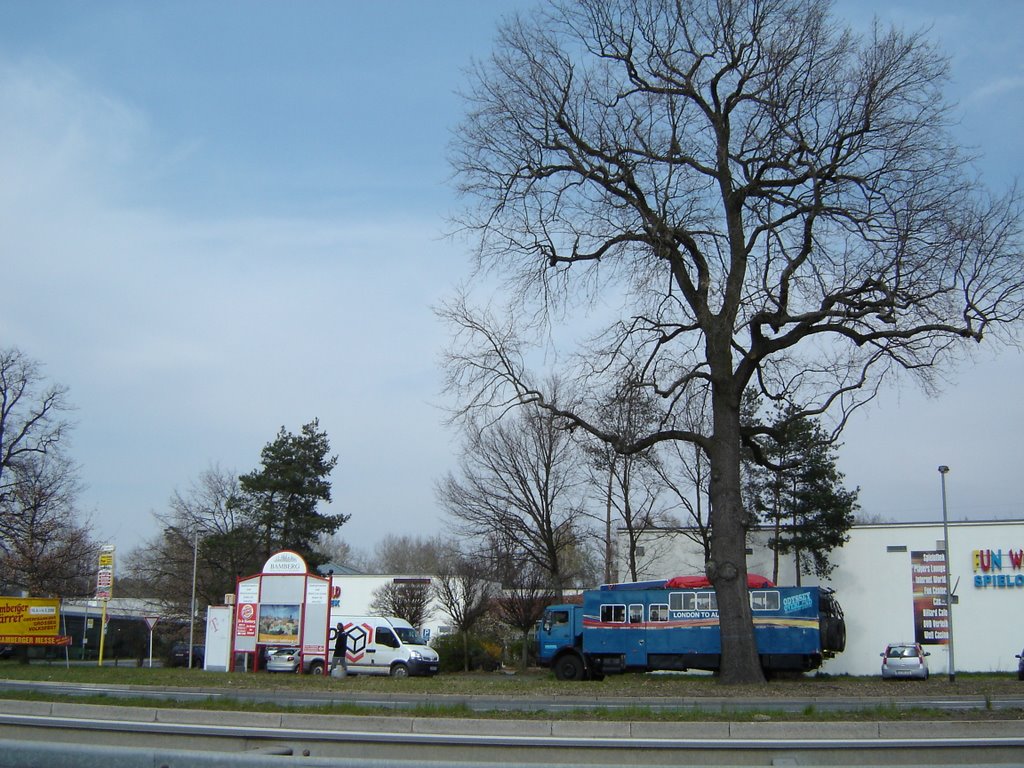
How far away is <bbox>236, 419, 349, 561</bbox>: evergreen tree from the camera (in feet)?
201

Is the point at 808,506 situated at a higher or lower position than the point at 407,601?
higher

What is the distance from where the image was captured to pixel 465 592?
178 feet

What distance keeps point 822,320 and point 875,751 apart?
51.0ft

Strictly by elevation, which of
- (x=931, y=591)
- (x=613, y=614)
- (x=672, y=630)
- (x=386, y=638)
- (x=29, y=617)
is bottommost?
(x=386, y=638)

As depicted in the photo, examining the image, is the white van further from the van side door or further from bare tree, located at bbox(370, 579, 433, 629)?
bare tree, located at bbox(370, 579, 433, 629)

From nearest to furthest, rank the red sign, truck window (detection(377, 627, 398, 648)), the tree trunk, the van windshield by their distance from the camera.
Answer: the tree trunk < the red sign < truck window (detection(377, 627, 398, 648)) < the van windshield

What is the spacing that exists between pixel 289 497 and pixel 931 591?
38.2 metres

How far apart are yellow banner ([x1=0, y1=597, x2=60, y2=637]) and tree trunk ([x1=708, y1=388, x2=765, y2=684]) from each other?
25.7 meters

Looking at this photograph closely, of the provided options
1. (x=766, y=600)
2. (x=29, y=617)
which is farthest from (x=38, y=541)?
(x=766, y=600)

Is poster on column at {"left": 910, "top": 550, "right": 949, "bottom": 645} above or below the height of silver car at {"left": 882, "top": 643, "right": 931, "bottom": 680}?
above

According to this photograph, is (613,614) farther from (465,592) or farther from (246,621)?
(465,592)

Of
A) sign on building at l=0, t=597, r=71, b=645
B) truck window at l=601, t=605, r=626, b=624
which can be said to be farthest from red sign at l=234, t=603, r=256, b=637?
truck window at l=601, t=605, r=626, b=624

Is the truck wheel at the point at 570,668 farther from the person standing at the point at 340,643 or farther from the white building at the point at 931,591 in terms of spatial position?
the white building at the point at 931,591

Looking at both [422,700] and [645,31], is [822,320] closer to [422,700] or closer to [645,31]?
[645,31]
